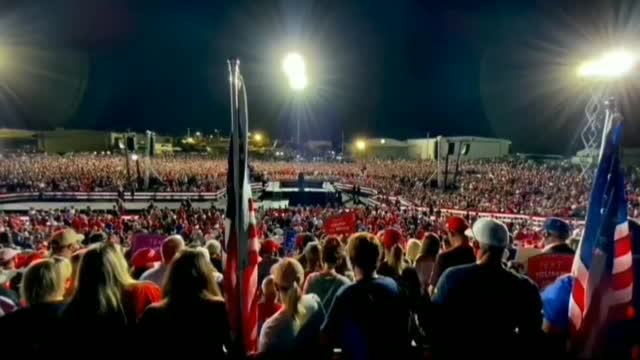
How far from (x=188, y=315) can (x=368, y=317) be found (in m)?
1.16

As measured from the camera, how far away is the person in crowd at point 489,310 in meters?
3.11

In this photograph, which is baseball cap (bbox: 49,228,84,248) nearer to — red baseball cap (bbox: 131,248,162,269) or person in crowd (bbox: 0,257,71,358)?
red baseball cap (bbox: 131,248,162,269)

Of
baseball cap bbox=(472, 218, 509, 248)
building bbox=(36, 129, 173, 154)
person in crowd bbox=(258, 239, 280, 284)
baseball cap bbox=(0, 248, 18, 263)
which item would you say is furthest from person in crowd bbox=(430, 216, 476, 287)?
building bbox=(36, 129, 173, 154)

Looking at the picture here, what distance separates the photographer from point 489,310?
10.2 ft

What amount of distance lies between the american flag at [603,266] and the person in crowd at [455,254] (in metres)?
0.95

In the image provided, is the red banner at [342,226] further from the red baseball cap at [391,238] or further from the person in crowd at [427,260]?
the person in crowd at [427,260]

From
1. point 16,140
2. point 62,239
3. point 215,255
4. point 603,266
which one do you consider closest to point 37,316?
point 62,239

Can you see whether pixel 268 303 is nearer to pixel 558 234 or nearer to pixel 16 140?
pixel 558 234

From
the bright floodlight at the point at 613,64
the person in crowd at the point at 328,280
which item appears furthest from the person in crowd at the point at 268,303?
the bright floodlight at the point at 613,64

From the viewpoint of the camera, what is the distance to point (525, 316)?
315 cm

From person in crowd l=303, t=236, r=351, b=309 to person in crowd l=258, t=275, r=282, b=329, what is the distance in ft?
0.97

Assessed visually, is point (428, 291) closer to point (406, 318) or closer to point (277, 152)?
point (406, 318)

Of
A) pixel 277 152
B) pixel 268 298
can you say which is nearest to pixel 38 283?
pixel 268 298

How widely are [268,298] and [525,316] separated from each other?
1.98 m
